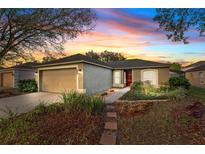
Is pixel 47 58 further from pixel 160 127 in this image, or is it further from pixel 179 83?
pixel 179 83

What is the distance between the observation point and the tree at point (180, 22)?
572 centimetres

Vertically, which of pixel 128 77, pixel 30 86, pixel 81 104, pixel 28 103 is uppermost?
pixel 128 77

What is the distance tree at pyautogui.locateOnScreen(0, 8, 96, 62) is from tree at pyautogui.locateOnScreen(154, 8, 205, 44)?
2.51m

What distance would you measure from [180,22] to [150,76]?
6.41 meters

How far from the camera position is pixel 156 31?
6.31 metres

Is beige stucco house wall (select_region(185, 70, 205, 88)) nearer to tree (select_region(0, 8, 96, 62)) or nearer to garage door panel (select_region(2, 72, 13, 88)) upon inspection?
tree (select_region(0, 8, 96, 62))

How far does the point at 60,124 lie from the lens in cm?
396

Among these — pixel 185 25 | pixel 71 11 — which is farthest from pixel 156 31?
pixel 71 11

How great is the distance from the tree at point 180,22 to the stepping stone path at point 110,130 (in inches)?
147

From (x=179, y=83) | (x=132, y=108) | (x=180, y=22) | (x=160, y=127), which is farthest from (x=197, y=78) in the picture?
(x=160, y=127)

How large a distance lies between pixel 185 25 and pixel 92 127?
202 inches

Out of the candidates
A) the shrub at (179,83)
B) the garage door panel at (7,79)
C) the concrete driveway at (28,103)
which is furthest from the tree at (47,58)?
the garage door panel at (7,79)

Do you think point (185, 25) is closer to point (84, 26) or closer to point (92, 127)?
point (84, 26)

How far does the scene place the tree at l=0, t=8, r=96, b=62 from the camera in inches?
243
